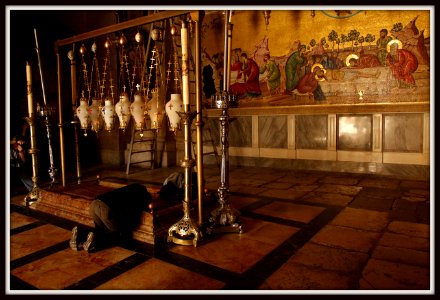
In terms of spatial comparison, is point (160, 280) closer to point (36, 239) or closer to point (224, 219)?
point (224, 219)

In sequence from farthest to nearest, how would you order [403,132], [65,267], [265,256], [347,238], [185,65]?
[403,132] → [347,238] → [185,65] → [265,256] → [65,267]

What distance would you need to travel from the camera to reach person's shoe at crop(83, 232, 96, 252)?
2.91 meters

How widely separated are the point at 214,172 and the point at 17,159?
3.47 meters

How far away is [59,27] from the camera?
784 centimetres

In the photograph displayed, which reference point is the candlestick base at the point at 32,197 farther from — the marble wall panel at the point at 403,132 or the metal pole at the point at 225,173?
the marble wall panel at the point at 403,132

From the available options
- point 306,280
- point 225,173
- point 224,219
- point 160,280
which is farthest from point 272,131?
point 160,280

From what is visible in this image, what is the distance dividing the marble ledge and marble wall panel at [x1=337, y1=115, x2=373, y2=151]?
0.51 feet

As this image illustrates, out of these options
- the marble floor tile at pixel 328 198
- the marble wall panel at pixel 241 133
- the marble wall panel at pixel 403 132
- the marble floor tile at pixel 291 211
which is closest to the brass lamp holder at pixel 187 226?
the marble floor tile at pixel 291 211

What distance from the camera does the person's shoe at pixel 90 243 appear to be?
115 inches

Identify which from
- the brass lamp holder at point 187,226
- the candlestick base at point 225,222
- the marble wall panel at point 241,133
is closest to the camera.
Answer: the brass lamp holder at point 187,226

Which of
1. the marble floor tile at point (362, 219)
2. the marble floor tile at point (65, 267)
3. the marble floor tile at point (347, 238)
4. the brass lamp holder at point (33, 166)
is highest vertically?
the brass lamp holder at point (33, 166)

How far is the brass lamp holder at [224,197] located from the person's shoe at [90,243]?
97 centimetres

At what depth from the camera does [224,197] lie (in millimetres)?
3365

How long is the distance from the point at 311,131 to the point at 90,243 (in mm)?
5224
